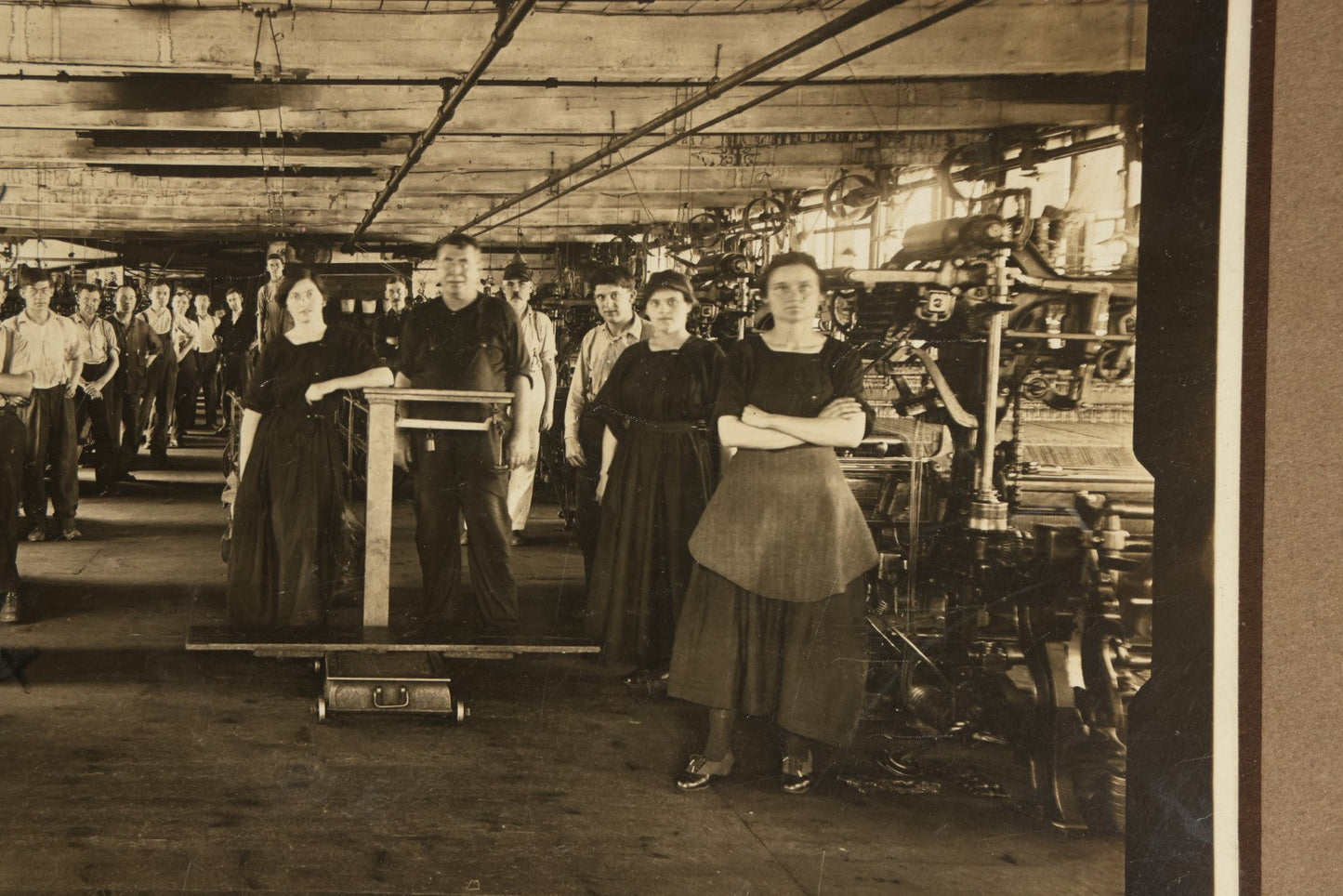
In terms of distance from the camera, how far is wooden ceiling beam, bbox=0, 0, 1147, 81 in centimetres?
187

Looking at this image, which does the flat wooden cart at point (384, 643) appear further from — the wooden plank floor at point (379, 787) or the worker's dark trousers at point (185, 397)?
the worker's dark trousers at point (185, 397)

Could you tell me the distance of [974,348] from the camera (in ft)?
6.74

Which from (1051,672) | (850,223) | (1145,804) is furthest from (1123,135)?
(1145,804)

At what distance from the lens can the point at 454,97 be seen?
310 centimetres

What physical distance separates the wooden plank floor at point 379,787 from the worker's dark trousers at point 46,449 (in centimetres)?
9

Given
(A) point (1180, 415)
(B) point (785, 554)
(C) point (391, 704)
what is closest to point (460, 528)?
(C) point (391, 704)

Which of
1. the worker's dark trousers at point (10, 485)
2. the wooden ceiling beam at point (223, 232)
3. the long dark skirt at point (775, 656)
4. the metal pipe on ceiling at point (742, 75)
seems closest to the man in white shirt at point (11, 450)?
the worker's dark trousers at point (10, 485)

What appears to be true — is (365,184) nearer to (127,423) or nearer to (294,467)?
(294,467)

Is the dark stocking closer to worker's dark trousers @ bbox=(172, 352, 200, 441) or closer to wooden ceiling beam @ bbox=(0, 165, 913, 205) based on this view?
wooden ceiling beam @ bbox=(0, 165, 913, 205)

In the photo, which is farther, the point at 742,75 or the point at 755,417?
the point at 742,75

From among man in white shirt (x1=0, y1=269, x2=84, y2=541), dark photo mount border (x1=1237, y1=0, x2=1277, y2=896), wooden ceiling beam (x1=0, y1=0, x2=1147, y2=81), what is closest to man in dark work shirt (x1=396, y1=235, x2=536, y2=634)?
wooden ceiling beam (x1=0, y1=0, x2=1147, y2=81)

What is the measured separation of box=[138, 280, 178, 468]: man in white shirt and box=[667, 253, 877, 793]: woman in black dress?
125 centimetres

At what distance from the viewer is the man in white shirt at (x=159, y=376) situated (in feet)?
7.63

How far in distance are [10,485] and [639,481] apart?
1.31 m
